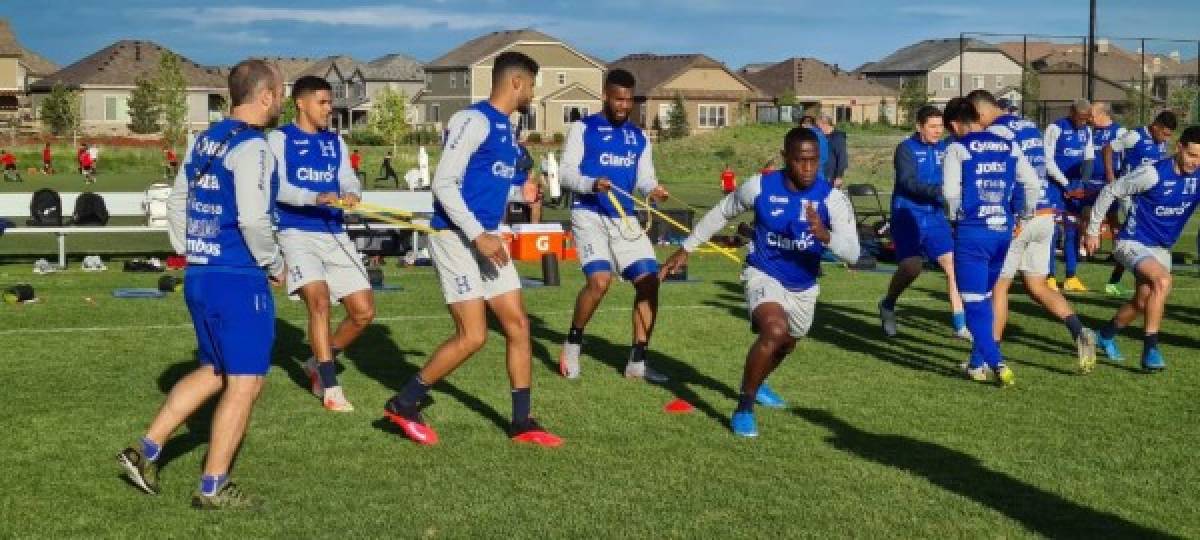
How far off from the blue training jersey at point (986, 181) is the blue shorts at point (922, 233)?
2.18 meters

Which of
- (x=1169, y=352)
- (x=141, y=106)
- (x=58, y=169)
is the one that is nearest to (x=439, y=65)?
(x=141, y=106)

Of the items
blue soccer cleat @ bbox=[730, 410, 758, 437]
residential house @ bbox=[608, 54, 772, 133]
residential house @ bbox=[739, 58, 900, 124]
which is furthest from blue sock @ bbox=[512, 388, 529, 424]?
residential house @ bbox=[739, 58, 900, 124]

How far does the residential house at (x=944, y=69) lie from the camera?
100875 millimetres

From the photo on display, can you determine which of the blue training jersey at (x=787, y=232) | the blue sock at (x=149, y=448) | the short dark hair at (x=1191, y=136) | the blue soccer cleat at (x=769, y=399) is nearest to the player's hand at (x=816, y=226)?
the blue training jersey at (x=787, y=232)

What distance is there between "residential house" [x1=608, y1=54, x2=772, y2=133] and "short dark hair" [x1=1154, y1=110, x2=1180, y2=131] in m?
81.4

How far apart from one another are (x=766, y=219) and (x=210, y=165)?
3.43 m

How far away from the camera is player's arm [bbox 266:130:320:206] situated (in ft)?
25.8

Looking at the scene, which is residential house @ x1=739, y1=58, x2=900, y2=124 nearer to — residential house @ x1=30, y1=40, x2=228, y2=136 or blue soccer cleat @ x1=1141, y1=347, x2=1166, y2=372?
residential house @ x1=30, y1=40, x2=228, y2=136

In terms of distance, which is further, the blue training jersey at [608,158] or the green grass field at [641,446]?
the blue training jersey at [608,158]

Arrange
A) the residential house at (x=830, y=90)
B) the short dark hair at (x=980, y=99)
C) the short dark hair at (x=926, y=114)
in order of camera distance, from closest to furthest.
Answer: the short dark hair at (x=980, y=99) → the short dark hair at (x=926, y=114) → the residential house at (x=830, y=90)

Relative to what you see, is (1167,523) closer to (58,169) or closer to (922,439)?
(922,439)

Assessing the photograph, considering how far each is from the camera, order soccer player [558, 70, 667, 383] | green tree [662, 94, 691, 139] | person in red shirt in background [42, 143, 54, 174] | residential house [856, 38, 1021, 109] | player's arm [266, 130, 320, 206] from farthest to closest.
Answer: residential house [856, 38, 1021, 109] → green tree [662, 94, 691, 139] → person in red shirt in background [42, 143, 54, 174] → soccer player [558, 70, 667, 383] → player's arm [266, 130, 320, 206]

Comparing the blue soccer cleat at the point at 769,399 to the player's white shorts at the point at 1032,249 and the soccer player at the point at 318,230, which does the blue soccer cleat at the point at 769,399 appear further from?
the soccer player at the point at 318,230

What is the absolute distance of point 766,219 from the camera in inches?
331
